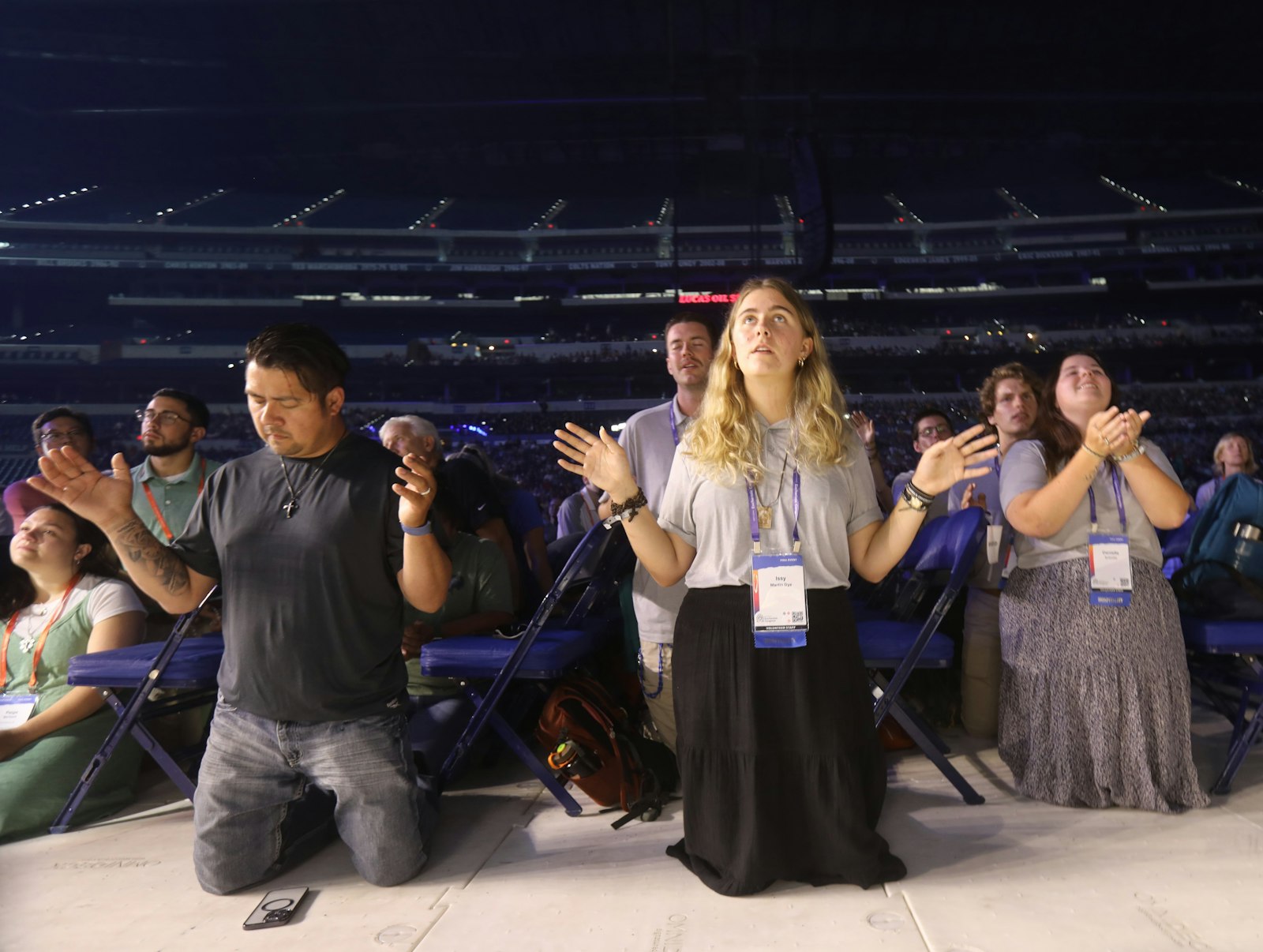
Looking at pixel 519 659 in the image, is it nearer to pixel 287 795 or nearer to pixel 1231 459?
pixel 287 795

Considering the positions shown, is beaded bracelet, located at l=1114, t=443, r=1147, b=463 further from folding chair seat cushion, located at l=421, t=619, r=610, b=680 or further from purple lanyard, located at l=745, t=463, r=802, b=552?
folding chair seat cushion, located at l=421, t=619, r=610, b=680

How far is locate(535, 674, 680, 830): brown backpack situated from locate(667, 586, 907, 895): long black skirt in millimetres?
489

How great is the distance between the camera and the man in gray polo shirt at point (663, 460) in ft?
7.60

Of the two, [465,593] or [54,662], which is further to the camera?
[465,593]

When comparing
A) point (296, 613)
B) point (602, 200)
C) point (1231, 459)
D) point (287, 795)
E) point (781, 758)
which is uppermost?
point (602, 200)

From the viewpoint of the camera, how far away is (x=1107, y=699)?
6.82 ft

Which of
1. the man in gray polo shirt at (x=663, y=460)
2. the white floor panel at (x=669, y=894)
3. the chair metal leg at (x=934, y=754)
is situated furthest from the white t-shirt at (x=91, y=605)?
the chair metal leg at (x=934, y=754)

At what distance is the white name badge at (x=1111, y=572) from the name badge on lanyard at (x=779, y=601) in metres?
0.99

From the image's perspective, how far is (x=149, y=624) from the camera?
112 inches

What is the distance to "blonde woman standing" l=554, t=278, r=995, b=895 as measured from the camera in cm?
164

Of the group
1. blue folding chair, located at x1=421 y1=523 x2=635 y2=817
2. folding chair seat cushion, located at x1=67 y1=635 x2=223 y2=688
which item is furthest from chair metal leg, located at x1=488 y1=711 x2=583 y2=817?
folding chair seat cushion, located at x1=67 y1=635 x2=223 y2=688

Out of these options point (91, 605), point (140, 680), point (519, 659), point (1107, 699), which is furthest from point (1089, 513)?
point (91, 605)

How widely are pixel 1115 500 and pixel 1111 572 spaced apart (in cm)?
21

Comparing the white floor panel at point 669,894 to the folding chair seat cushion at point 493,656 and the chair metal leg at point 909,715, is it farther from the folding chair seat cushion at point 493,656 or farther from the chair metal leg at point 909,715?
the folding chair seat cushion at point 493,656
